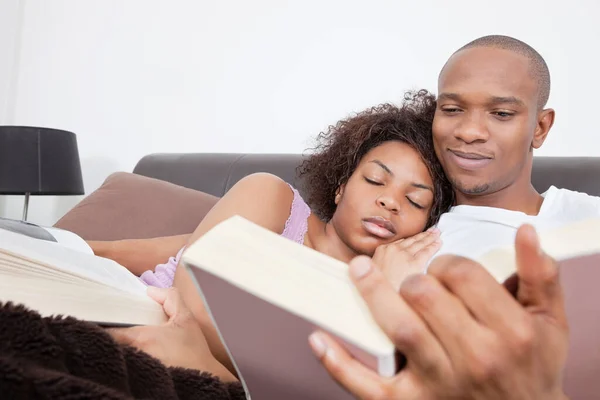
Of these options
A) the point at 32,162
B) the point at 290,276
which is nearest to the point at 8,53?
the point at 32,162

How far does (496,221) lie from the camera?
105 cm

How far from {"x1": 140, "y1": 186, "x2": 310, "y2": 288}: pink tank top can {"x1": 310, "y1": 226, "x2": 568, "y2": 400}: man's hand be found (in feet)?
2.89

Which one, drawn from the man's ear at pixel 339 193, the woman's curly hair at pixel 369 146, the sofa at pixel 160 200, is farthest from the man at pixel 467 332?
the sofa at pixel 160 200

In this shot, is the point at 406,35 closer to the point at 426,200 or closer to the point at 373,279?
the point at 426,200

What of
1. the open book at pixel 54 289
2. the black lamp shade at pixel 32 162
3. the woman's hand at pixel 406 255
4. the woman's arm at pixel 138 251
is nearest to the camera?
the open book at pixel 54 289

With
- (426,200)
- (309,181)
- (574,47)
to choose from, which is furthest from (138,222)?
(574,47)

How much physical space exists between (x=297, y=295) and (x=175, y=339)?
38cm

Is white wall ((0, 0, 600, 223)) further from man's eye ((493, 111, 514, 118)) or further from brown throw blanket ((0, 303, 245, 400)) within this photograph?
brown throw blanket ((0, 303, 245, 400))

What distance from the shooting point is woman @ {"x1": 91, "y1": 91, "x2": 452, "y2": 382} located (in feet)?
3.71

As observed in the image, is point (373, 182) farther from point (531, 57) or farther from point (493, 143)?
point (531, 57)

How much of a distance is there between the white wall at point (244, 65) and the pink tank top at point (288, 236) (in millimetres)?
771

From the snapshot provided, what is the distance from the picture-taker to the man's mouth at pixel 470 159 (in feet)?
3.49

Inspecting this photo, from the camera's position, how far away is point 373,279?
15.7 inches

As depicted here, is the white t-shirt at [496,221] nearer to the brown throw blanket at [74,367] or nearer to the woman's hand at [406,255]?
the woman's hand at [406,255]
